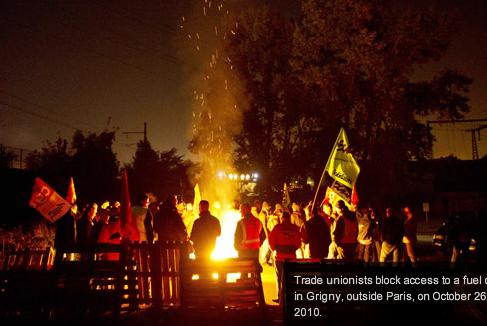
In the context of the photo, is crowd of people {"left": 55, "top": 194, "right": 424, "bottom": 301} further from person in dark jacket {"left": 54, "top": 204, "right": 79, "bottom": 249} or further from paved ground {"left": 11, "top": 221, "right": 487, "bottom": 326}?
paved ground {"left": 11, "top": 221, "right": 487, "bottom": 326}

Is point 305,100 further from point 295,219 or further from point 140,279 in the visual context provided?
point 140,279

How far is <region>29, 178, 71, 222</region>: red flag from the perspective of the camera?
11484 mm

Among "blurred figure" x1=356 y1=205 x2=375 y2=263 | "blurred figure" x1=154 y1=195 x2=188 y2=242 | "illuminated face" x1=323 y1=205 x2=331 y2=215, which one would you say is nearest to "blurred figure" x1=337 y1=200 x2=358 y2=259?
"blurred figure" x1=356 y1=205 x2=375 y2=263

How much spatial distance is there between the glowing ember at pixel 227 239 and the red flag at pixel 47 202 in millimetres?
3843

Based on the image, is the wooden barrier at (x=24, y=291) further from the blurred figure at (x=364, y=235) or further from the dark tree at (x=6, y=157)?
the dark tree at (x=6, y=157)

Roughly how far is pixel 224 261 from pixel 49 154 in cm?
3054

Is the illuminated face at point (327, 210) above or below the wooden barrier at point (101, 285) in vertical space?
above

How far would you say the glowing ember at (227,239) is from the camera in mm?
12523

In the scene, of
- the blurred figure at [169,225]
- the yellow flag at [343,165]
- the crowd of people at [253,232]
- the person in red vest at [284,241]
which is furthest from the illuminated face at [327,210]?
the blurred figure at [169,225]

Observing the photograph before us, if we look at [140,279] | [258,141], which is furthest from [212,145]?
[140,279]

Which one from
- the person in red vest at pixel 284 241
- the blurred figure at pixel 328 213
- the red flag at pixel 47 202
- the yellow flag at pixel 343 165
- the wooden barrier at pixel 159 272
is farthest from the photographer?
the blurred figure at pixel 328 213

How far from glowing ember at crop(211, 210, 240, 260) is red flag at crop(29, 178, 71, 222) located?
384cm

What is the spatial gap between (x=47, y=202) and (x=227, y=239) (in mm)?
4799

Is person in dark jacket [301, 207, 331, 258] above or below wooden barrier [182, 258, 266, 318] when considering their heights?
above
